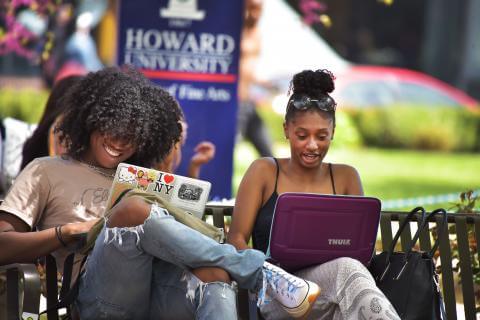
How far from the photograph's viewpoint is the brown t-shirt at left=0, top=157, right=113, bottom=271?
4.42 m

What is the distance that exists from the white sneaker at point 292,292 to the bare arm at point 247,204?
1.69 feet

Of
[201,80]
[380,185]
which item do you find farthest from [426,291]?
[380,185]

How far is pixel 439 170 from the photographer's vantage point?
54.1 ft

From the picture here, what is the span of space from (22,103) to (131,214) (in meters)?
12.2

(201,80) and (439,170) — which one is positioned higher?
(201,80)

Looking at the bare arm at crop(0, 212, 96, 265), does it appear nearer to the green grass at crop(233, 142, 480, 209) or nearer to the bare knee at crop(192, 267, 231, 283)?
the bare knee at crop(192, 267, 231, 283)

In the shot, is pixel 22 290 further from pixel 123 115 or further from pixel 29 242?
pixel 123 115

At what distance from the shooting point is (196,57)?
723 cm

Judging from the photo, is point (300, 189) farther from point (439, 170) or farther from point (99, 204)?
point (439, 170)

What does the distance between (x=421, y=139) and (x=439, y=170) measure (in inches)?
42.7

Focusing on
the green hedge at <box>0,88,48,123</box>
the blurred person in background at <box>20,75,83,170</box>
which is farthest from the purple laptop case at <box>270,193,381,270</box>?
the green hedge at <box>0,88,48,123</box>

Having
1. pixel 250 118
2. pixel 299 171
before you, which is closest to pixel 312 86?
pixel 299 171

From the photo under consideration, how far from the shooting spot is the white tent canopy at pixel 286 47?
653 inches

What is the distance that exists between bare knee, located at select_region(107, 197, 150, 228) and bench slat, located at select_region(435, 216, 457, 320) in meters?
1.47
